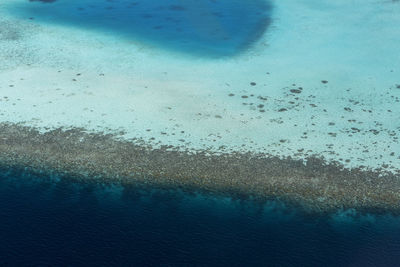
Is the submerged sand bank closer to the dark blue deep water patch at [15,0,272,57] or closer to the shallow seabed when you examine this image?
the shallow seabed

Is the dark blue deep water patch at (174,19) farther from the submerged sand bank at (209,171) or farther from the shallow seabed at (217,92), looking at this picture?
the submerged sand bank at (209,171)

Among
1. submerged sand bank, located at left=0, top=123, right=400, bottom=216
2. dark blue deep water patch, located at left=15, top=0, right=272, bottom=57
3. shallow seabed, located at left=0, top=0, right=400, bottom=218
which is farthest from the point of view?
dark blue deep water patch, located at left=15, top=0, right=272, bottom=57

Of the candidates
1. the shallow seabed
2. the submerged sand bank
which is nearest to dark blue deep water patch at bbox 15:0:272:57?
the shallow seabed

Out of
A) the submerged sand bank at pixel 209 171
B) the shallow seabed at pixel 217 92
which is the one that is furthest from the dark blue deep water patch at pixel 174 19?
the submerged sand bank at pixel 209 171

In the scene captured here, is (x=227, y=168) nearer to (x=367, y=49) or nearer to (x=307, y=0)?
(x=367, y=49)

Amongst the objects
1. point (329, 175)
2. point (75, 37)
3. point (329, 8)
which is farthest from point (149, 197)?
point (329, 8)

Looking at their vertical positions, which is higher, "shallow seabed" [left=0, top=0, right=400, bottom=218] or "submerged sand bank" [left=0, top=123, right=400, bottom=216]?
"shallow seabed" [left=0, top=0, right=400, bottom=218]

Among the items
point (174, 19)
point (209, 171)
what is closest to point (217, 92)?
point (209, 171)
